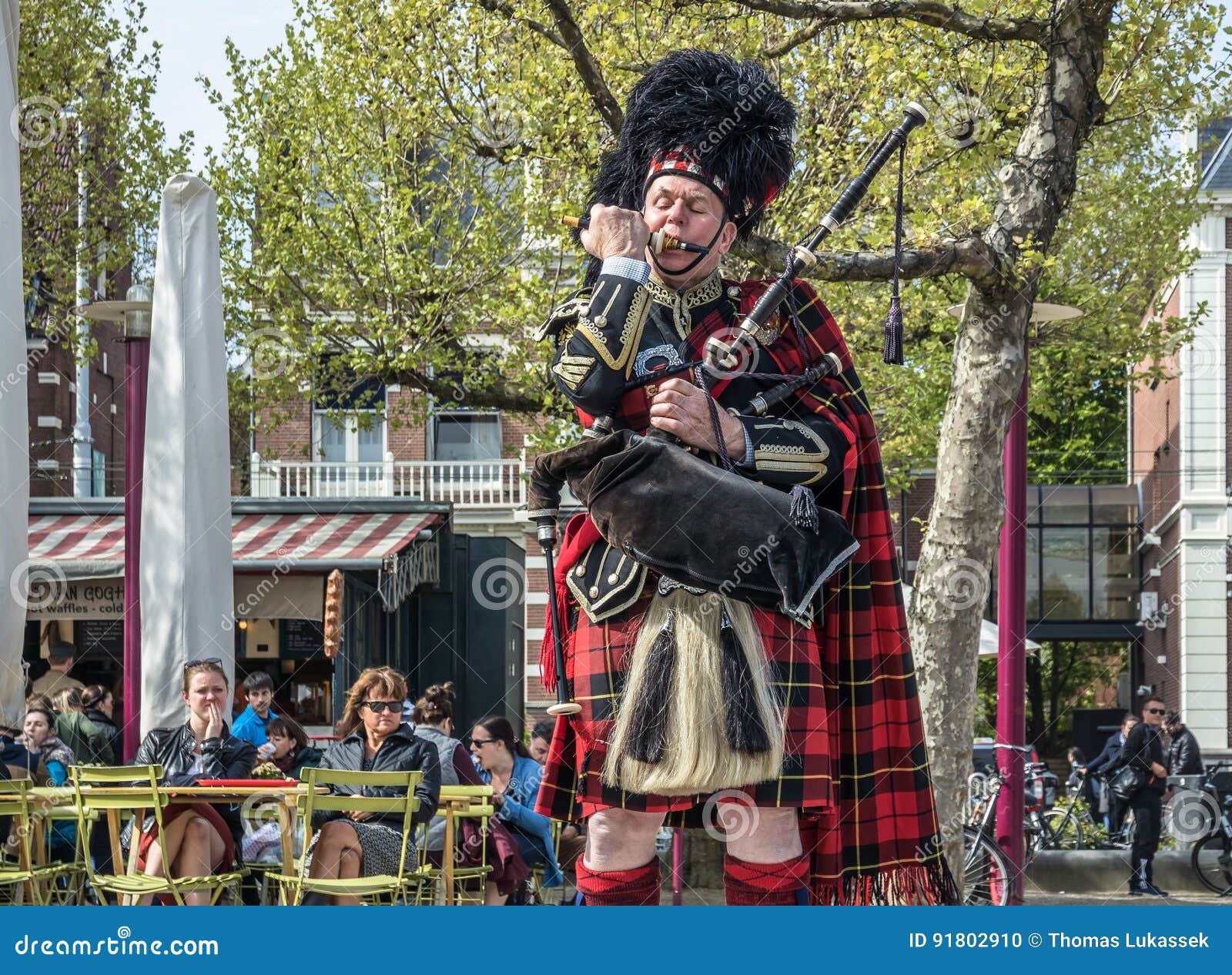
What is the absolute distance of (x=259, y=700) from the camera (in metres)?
10.6

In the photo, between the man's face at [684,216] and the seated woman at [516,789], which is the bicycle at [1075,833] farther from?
the man's face at [684,216]

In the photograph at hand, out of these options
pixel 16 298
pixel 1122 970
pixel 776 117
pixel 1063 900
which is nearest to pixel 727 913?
pixel 1122 970

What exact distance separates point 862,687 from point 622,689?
22.5 inches

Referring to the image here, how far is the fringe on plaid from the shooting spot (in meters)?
3.43

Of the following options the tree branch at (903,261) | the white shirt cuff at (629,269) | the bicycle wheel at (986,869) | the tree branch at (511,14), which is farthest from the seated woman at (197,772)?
the bicycle wheel at (986,869)

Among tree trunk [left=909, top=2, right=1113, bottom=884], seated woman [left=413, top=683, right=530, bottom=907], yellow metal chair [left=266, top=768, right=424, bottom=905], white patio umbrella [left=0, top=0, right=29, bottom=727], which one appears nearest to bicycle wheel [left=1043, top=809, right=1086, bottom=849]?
tree trunk [left=909, top=2, right=1113, bottom=884]

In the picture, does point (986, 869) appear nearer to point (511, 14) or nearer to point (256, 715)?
point (256, 715)

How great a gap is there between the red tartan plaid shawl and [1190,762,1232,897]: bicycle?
37.3ft

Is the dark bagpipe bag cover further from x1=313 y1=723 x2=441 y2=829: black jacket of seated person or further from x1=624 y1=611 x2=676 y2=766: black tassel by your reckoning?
x1=313 y1=723 x2=441 y2=829: black jacket of seated person

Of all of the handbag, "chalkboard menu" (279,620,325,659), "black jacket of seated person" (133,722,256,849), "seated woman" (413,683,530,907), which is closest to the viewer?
"black jacket of seated person" (133,722,256,849)

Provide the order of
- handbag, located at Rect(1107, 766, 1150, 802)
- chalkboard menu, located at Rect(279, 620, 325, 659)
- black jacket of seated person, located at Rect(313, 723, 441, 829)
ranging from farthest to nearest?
chalkboard menu, located at Rect(279, 620, 325, 659)
handbag, located at Rect(1107, 766, 1150, 802)
black jacket of seated person, located at Rect(313, 723, 441, 829)

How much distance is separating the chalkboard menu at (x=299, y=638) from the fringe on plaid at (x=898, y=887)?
54.3ft

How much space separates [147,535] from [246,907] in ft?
21.0

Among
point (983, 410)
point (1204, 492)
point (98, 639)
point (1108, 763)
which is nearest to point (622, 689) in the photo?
point (983, 410)
